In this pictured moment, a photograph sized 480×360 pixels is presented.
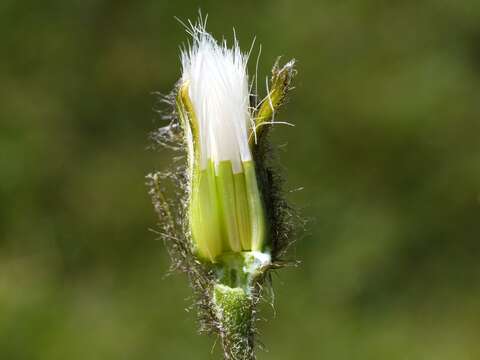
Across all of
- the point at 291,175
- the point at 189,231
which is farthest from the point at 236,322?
the point at 291,175

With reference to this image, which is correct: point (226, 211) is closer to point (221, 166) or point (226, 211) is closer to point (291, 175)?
point (221, 166)

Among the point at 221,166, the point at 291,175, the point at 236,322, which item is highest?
the point at 291,175

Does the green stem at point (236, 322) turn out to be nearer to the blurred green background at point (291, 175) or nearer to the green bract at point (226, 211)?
the green bract at point (226, 211)

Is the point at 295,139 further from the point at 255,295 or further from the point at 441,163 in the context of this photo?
the point at 255,295

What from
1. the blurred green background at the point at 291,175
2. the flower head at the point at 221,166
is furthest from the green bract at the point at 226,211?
the blurred green background at the point at 291,175

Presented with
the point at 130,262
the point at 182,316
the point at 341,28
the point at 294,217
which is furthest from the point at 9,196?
the point at 294,217

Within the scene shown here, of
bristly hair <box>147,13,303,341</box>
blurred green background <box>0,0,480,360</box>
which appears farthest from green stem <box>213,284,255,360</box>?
blurred green background <box>0,0,480,360</box>
